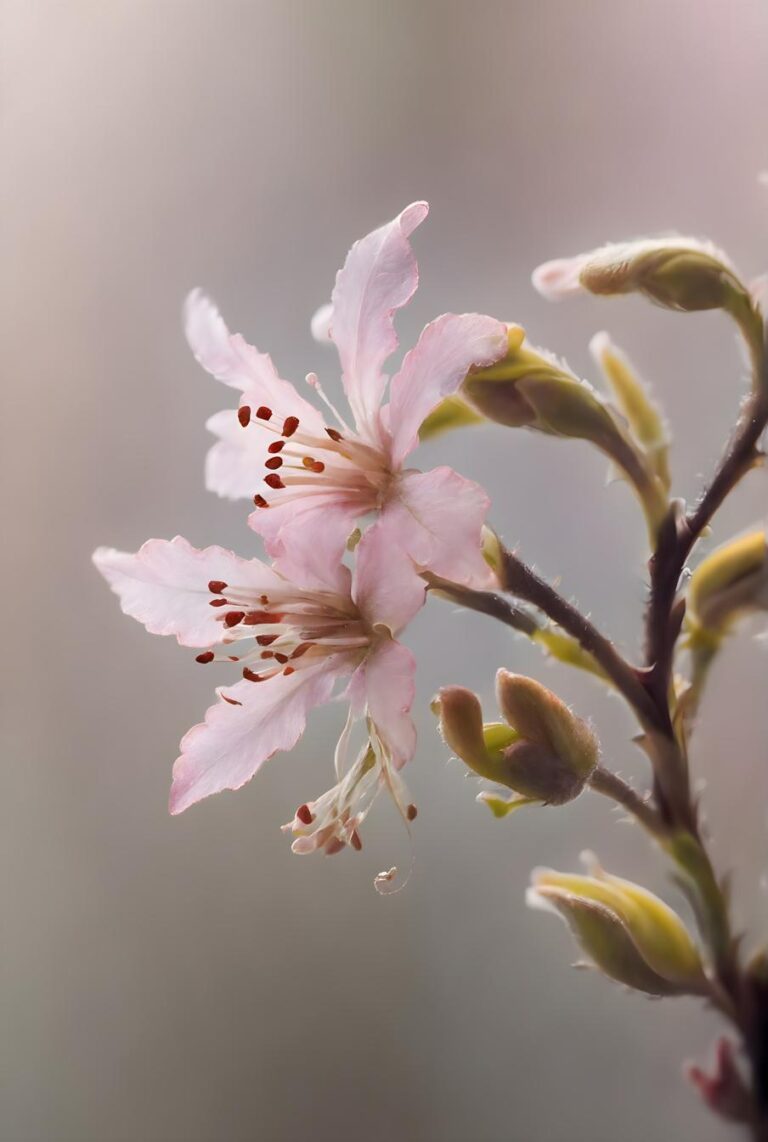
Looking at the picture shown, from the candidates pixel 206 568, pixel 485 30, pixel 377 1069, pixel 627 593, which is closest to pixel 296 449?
pixel 206 568

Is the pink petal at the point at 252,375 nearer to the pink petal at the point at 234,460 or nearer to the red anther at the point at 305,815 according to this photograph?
the pink petal at the point at 234,460

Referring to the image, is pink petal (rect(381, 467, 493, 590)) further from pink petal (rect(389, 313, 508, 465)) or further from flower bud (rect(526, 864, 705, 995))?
flower bud (rect(526, 864, 705, 995))

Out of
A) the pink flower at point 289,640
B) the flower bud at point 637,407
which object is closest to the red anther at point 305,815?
the pink flower at point 289,640

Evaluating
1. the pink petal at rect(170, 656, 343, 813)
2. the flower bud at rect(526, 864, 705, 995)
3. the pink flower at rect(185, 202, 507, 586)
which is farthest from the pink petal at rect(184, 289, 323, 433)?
the flower bud at rect(526, 864, 705, 995)

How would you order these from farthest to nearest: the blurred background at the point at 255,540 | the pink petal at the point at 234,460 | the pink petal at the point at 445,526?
the blurred background at the point at 255,540, the pink petal at the point at 234,460, the pink petal at the point at 445,526

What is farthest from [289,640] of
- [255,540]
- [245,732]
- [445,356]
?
[255,540]

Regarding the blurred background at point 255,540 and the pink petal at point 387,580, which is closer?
the pink petal at point 387,580

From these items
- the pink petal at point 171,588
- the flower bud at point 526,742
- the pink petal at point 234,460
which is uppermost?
the pink petal at point 234,460

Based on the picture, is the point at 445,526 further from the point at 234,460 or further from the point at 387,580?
the point at 234,460
